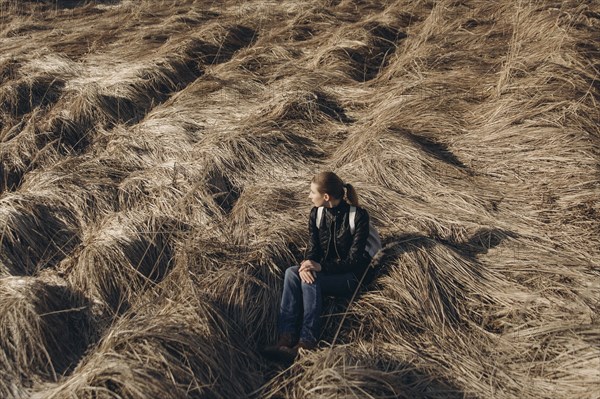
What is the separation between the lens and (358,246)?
4613 mm

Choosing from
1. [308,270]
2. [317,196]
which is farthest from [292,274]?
[317,196]

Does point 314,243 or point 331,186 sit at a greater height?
point 331,186

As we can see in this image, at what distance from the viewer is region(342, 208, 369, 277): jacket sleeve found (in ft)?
15.1

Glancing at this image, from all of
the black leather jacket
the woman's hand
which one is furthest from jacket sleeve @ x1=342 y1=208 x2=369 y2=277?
the woman's hand

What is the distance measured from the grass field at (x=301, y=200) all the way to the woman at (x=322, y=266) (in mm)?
140

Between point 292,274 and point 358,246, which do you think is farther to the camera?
point 358,246

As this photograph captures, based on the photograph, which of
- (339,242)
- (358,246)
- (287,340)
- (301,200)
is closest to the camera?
(287,340)

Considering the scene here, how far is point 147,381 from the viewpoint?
3.64 m

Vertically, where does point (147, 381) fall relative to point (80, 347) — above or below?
above

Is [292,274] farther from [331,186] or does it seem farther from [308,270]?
[331,186]

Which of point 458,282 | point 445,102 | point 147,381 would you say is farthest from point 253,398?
point 445,102

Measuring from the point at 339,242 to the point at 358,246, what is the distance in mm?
165

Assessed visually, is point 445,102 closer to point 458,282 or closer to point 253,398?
point 458,282

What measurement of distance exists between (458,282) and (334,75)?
388 cm
